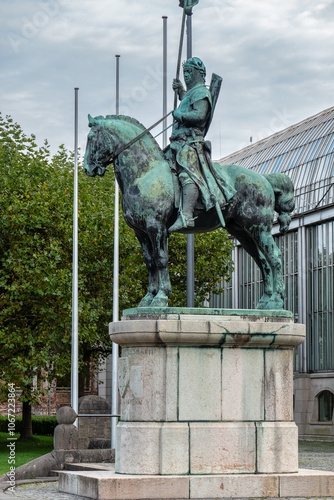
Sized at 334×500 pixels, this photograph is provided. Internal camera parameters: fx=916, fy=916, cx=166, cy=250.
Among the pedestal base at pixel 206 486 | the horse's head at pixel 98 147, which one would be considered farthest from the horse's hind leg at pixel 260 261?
the pedestal base at pixel 206 486

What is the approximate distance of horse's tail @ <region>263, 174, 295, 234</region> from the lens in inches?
565

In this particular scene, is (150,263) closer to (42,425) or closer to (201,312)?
(201,312)

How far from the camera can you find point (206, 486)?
472 inches

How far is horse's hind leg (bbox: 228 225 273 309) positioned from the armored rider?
0.91 meters

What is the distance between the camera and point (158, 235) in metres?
13.1

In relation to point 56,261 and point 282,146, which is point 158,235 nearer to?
point 56,261

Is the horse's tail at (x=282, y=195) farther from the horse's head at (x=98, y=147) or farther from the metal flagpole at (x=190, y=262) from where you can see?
the metal flagpole at (x=190, y=262)

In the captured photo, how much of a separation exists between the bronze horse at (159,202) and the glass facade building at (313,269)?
31.2 meters

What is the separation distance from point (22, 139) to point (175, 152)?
28.2 metres

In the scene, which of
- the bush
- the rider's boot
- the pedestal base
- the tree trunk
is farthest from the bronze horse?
the bush

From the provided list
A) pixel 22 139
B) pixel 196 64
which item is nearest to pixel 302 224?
pixel 22 139

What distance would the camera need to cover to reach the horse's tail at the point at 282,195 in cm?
1436

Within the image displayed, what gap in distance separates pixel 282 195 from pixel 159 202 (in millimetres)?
2308

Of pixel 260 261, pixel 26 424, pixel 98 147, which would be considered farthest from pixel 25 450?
pixel 98 147
